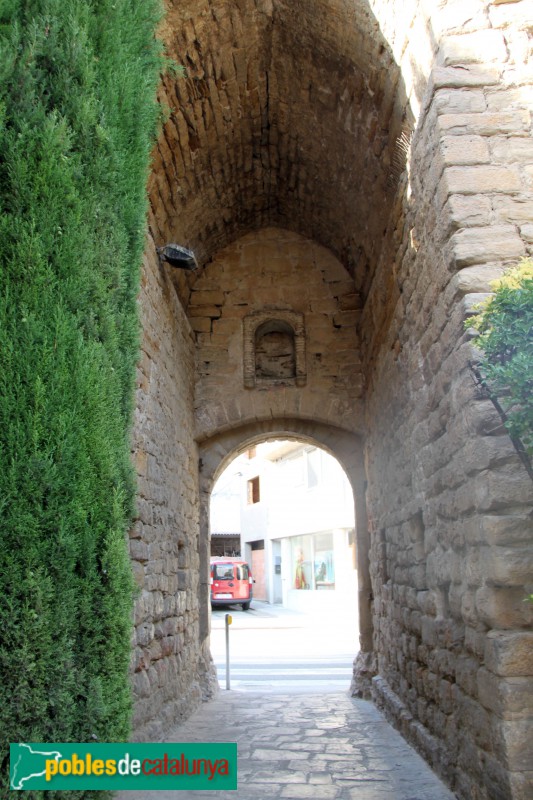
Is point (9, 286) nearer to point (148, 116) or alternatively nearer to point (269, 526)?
point (148, 116)

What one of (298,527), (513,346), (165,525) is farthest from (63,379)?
(298,527)

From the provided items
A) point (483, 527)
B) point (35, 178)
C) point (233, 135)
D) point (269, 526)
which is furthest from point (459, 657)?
point (269, 526)

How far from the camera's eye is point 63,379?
6.98 feet

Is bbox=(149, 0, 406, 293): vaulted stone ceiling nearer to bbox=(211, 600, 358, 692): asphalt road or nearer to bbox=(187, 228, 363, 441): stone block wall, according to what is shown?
bbox=(187, 228, 363, 441): stone block wall

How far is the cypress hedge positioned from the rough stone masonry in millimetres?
1492

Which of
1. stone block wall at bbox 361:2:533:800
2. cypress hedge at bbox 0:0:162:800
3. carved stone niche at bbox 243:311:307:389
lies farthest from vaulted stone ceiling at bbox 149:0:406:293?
cypress hedge at bbox 0:0:162:800

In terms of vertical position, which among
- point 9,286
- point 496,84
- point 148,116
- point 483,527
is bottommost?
point 483,527

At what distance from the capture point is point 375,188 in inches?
199

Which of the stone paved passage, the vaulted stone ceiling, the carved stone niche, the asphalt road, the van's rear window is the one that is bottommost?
the asphalt road

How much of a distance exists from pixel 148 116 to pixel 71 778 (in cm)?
271

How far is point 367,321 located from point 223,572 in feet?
53.9

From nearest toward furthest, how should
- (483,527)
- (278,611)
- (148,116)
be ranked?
(483,527), (148,116), (278,611)

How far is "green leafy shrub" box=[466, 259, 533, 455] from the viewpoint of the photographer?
Result: 218 centimetres

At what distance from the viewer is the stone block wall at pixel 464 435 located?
2553 millimetres
